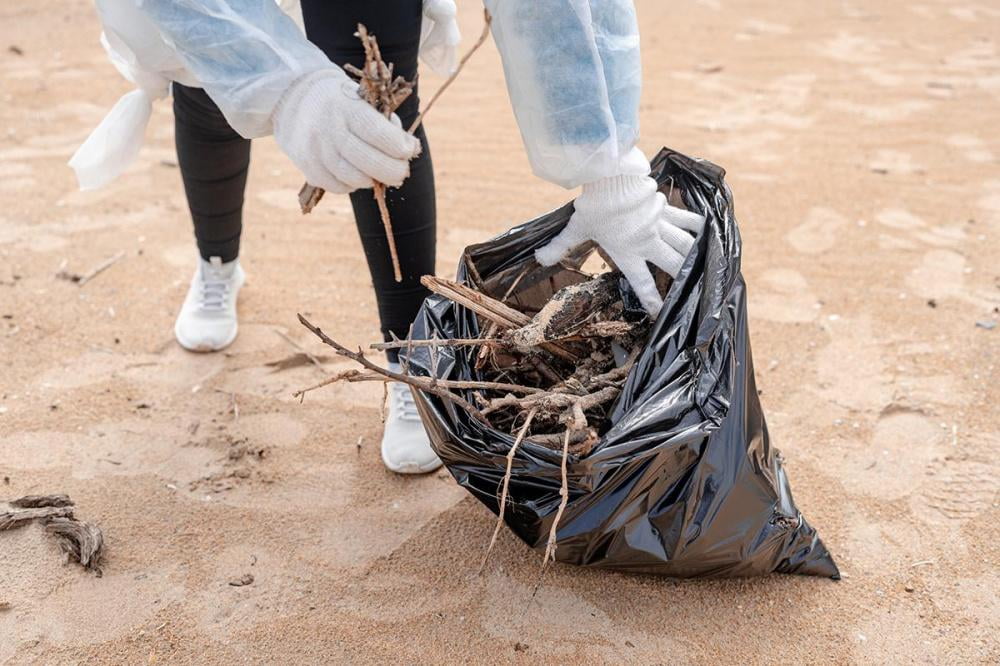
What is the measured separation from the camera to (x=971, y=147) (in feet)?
10.4

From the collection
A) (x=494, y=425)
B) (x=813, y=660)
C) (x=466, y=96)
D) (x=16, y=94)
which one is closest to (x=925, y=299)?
(x=813, y=660)

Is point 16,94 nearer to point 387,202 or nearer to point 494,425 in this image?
point 387,202

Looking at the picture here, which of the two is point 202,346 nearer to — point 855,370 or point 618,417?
point 618,417

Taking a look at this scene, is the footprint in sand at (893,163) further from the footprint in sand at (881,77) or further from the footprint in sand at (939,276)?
the footprint in sand at (881,77)

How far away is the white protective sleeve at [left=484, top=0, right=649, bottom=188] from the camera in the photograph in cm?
130

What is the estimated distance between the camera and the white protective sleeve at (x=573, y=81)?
1302 millimetres

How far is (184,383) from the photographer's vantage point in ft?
6.42

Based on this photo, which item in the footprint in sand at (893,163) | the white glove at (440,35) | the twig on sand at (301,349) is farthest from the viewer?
the footprint in sand at (893,163)

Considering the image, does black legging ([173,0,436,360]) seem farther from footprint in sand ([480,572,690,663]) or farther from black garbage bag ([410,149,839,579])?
footprint in sand ([480,572,690,663])

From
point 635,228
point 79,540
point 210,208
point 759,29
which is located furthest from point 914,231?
point 759,29

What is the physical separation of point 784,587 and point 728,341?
16.6 inches

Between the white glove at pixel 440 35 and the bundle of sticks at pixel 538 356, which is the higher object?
the white glove at pixel 440 35

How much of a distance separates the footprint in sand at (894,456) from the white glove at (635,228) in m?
0.58

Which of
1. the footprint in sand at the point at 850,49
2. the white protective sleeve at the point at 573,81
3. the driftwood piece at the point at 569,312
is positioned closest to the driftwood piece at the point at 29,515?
the driftwood piece at the point at 569,312
